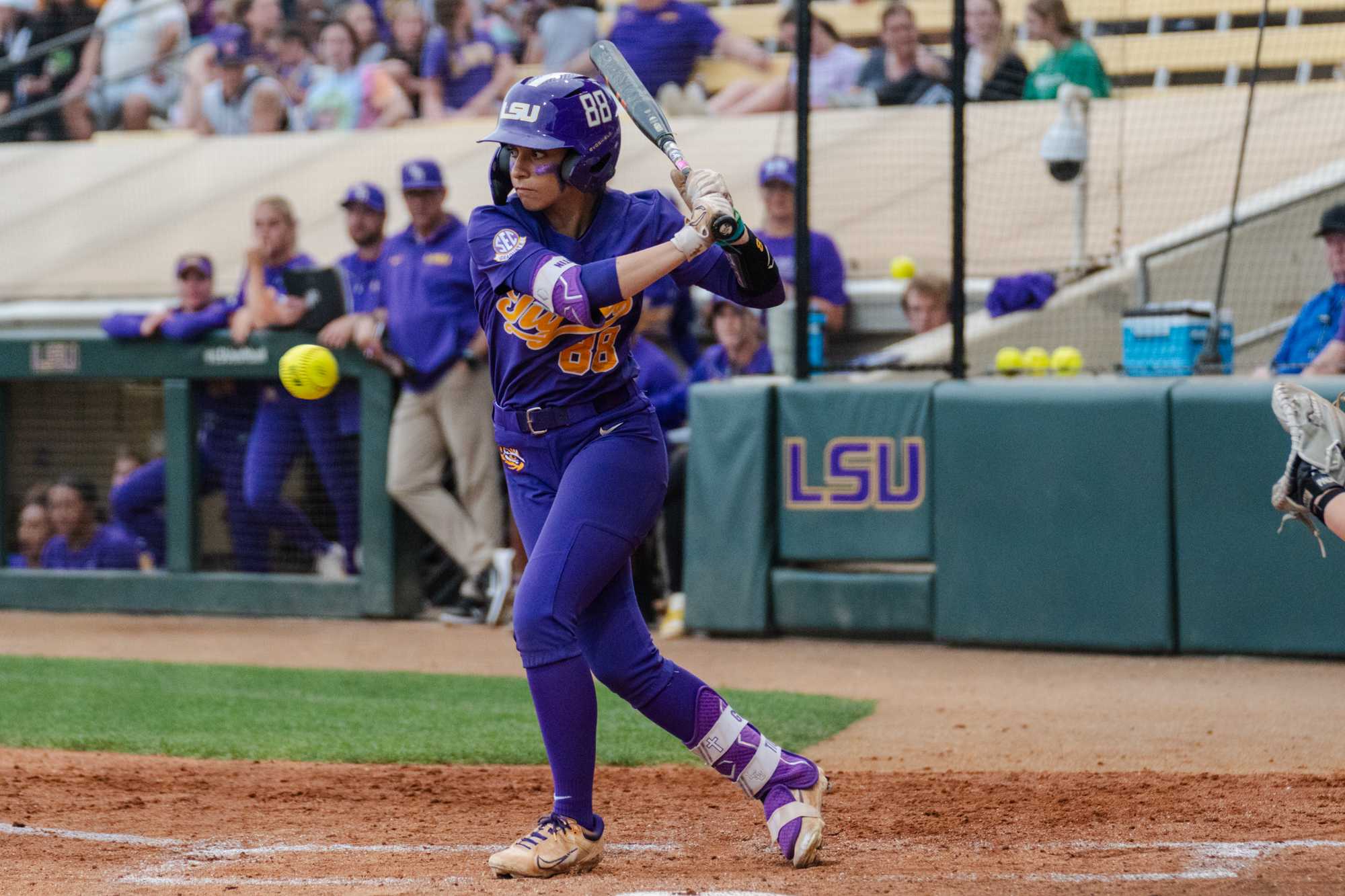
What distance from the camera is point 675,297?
29.5 ft

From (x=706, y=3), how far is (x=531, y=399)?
939 centimetres

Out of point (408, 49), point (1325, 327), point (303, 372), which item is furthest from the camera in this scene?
point (408, 49)

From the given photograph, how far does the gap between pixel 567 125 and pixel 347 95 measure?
32.0 ft

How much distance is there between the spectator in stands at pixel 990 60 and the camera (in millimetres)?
8836

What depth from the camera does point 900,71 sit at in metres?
9.87

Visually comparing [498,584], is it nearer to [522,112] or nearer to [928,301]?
[928,301]

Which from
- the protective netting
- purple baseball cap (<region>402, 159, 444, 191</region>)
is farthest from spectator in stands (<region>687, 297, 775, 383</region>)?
purple baseball cap (<region>402, 159, 444, 191</region>)

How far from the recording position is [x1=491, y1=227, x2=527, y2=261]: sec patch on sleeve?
3.51 metres

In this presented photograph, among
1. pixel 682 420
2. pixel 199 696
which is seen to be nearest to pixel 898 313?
pixel 682 420

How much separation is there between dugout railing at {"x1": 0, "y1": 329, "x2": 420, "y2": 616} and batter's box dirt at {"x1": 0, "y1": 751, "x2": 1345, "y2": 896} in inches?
137

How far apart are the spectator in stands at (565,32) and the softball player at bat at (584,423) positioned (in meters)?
8.18

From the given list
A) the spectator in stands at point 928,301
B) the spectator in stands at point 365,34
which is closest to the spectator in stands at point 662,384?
the spectator in stands at point 928,301

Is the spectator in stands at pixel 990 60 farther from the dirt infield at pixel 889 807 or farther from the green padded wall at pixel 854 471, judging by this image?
the dirt infield at pixel 889 807

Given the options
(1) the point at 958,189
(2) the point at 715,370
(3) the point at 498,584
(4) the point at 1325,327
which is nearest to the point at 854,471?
(2) the point at 715,370
